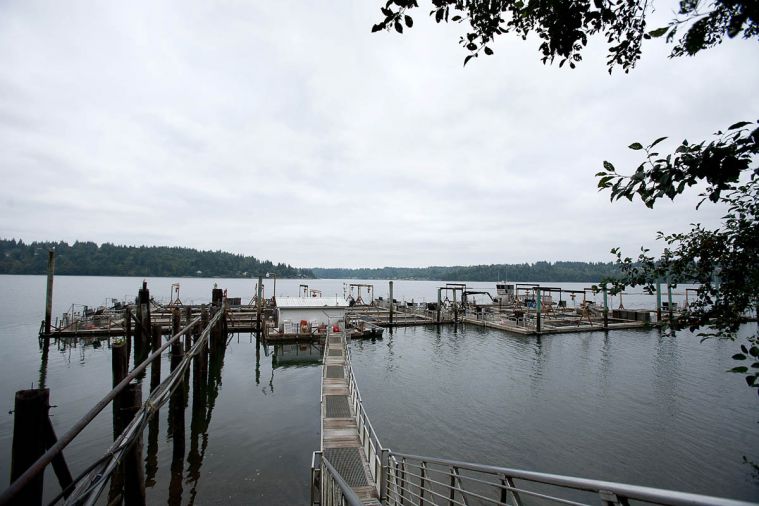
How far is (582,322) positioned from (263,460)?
42354 millimetres

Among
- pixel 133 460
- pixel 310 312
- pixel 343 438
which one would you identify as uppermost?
pixel 310 312

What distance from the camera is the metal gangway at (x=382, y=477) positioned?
376cm

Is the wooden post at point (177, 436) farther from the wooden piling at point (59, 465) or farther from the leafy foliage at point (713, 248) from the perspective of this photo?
the leafy foliage at point (713, 248)

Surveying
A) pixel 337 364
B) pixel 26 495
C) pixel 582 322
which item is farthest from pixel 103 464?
pixel 582 322

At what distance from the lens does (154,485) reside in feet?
38.1

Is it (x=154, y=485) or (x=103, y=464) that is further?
(x=154, y=485)

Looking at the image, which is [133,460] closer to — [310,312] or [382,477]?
[382,477]

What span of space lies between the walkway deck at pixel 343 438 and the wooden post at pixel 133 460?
4.17 meters

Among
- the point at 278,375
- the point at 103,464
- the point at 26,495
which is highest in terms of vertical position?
the point at 26,495

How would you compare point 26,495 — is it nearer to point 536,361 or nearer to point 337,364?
point 337,364

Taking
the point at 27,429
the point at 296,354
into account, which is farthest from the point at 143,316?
the point at 27,429

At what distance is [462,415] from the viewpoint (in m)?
17.1

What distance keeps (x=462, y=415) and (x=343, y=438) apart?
7.99 meters

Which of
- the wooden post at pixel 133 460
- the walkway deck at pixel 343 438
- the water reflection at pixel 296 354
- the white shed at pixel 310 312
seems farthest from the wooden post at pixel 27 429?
the white shed at pixel 310 312
